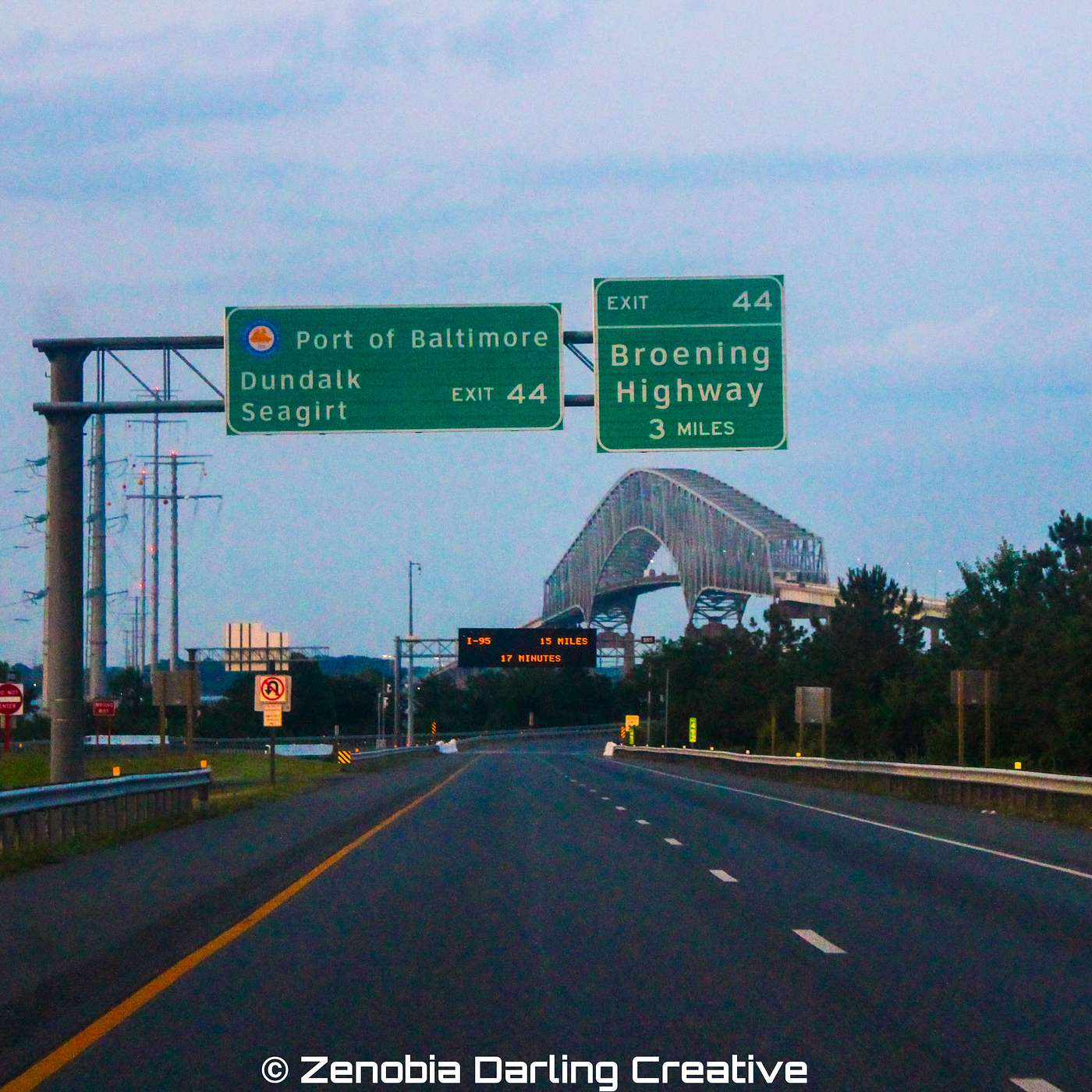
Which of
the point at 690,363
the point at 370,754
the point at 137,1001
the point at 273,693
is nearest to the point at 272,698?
the point at 273,693

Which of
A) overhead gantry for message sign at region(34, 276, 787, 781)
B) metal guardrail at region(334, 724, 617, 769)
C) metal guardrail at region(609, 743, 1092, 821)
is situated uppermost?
overhead gantry for message sign at region(34, 276, 787, 781)

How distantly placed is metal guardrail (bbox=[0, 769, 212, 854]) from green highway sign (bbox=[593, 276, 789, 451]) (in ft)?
29.3

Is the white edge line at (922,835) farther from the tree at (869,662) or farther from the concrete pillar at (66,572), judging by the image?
the tree at (869,662)

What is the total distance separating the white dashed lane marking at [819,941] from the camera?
37.5 feet

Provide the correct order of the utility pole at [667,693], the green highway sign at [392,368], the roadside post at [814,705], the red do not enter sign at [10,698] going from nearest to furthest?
1. the green highway sign at [392,368]
2. the red do not enter sign at [10,698]
3. the roadside post at [814,705]
4. the utility pole at [667,693]

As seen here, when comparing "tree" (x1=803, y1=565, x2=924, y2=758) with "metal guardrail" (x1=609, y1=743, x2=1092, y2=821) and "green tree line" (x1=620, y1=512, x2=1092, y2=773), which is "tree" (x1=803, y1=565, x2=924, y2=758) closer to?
"green tree line" (x1=620, y1=512, x2=1092, y2=773)

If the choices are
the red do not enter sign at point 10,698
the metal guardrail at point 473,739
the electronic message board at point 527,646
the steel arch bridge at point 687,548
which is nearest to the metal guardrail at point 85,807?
the red do not enter sign at point 10,698

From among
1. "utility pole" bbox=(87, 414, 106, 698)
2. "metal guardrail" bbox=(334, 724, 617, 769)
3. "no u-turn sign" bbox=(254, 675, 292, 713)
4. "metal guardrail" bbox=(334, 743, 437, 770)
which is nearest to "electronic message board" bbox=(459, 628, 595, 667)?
"metal guardrail" bbox=(334, 724, 617, 769)

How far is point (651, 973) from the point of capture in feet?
34.3

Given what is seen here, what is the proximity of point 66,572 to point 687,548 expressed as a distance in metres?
135

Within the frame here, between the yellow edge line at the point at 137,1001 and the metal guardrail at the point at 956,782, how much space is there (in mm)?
14014

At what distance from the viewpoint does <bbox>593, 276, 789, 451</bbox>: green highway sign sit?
27.2 m

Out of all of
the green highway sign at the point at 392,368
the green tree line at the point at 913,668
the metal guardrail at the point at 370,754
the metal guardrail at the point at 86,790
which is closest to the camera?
the metal guardrail at the point at 86,790

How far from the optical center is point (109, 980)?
10.4m
